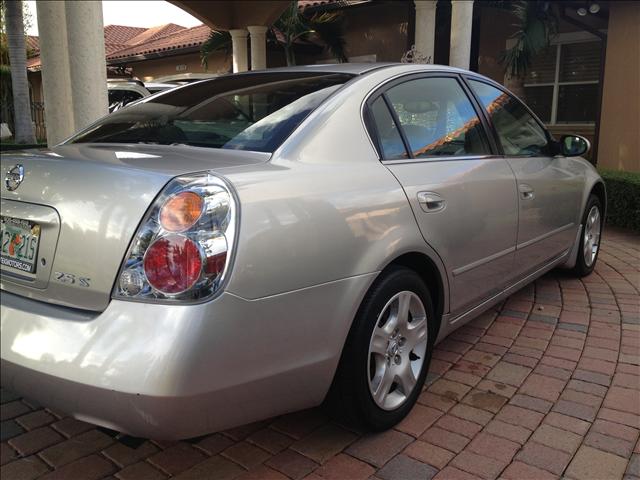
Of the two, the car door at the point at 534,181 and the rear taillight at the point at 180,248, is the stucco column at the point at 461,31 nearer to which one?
the car door at the point at 534,181

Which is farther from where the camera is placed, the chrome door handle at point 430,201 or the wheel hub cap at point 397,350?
the chrome door handle at point 430,201

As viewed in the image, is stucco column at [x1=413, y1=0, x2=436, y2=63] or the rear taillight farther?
stucco column at [x1=413, y1=0, x2=436, y2=63]

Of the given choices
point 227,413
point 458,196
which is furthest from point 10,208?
point 458,196

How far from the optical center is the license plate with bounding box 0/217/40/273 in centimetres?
202

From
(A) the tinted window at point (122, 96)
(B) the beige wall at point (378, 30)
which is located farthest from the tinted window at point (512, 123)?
(B) the beige wall at point (378, 30)

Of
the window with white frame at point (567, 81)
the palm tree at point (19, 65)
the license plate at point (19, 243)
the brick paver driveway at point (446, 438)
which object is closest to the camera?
the license plate at point (19, 243)

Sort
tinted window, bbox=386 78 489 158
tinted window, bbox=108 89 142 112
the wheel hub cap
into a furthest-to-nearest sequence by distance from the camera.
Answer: tinted window, bbox=108 89 142 112 → tinted window, bbox=386 78 489 158 → the wheel hub cap

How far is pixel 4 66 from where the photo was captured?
2089 centimetres

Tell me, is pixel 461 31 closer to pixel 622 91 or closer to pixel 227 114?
pixel 622 91

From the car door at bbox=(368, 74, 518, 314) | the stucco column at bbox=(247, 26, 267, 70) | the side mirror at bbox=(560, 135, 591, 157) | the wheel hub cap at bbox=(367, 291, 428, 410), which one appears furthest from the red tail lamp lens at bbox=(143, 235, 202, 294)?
the stucco column at bbox=(247, 26, 267, 70)

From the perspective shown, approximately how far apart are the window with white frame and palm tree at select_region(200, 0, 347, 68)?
178 inches

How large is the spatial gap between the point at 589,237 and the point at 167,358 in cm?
422

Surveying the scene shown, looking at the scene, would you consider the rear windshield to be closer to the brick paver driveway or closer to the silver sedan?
the silver sedan

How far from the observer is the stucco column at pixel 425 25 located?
933 centimetres
